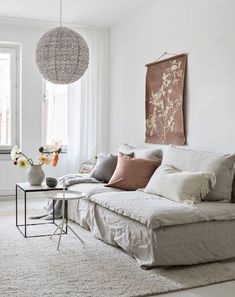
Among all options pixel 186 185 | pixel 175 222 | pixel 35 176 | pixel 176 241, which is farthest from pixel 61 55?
pixel 176 241

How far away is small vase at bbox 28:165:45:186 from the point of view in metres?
4.73

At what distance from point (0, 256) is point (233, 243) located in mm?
1899

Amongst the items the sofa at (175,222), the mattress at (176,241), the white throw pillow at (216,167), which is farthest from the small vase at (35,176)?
the white throw pillow at (216,167)

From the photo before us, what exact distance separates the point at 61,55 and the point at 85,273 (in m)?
2.21

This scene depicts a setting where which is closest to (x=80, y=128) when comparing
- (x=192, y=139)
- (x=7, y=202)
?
(x=7, y=202)

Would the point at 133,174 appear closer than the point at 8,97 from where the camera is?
Yes

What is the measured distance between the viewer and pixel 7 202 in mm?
6352

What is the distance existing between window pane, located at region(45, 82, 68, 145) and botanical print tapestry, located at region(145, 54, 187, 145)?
5.70ft

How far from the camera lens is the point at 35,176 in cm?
473

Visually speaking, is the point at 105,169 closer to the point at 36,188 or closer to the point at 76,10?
the point at 36,188

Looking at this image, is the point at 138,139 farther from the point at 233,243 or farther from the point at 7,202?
the point at 233,243

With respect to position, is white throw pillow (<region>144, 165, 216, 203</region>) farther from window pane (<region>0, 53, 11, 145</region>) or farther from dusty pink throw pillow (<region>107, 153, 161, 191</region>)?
window pane (<region>0, 53, 11, 145</region>)

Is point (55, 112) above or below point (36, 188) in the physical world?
above

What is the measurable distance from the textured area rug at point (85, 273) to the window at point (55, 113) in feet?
9.63
